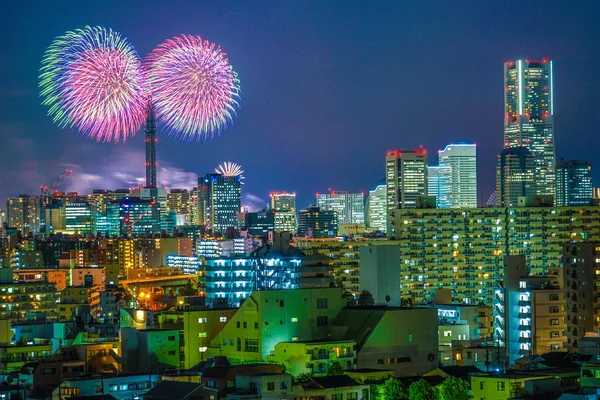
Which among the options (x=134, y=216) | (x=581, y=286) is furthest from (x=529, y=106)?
(x=581, y=286)

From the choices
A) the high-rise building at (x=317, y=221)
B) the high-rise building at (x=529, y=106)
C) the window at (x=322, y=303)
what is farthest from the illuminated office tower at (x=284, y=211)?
the window at (x=322, y=303)

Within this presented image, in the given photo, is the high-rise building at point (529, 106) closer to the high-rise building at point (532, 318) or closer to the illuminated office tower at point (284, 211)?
the illuminated office tower at point (284, 211)

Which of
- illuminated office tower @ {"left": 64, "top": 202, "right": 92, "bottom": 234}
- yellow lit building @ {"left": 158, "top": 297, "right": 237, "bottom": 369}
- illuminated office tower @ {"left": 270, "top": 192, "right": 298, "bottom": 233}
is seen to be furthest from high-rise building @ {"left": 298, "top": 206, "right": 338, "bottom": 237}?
yellow lit building @ {"left": 158, "top": 297, "right": 237, "bottom": 369}

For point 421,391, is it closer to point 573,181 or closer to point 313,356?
point 313,356

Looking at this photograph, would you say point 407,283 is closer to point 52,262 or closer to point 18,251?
point 18,251

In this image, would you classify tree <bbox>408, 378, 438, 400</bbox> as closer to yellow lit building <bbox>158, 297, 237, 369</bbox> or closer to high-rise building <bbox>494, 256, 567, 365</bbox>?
yellow lit building <bbox>158, 297, 237, 369</bbox>
